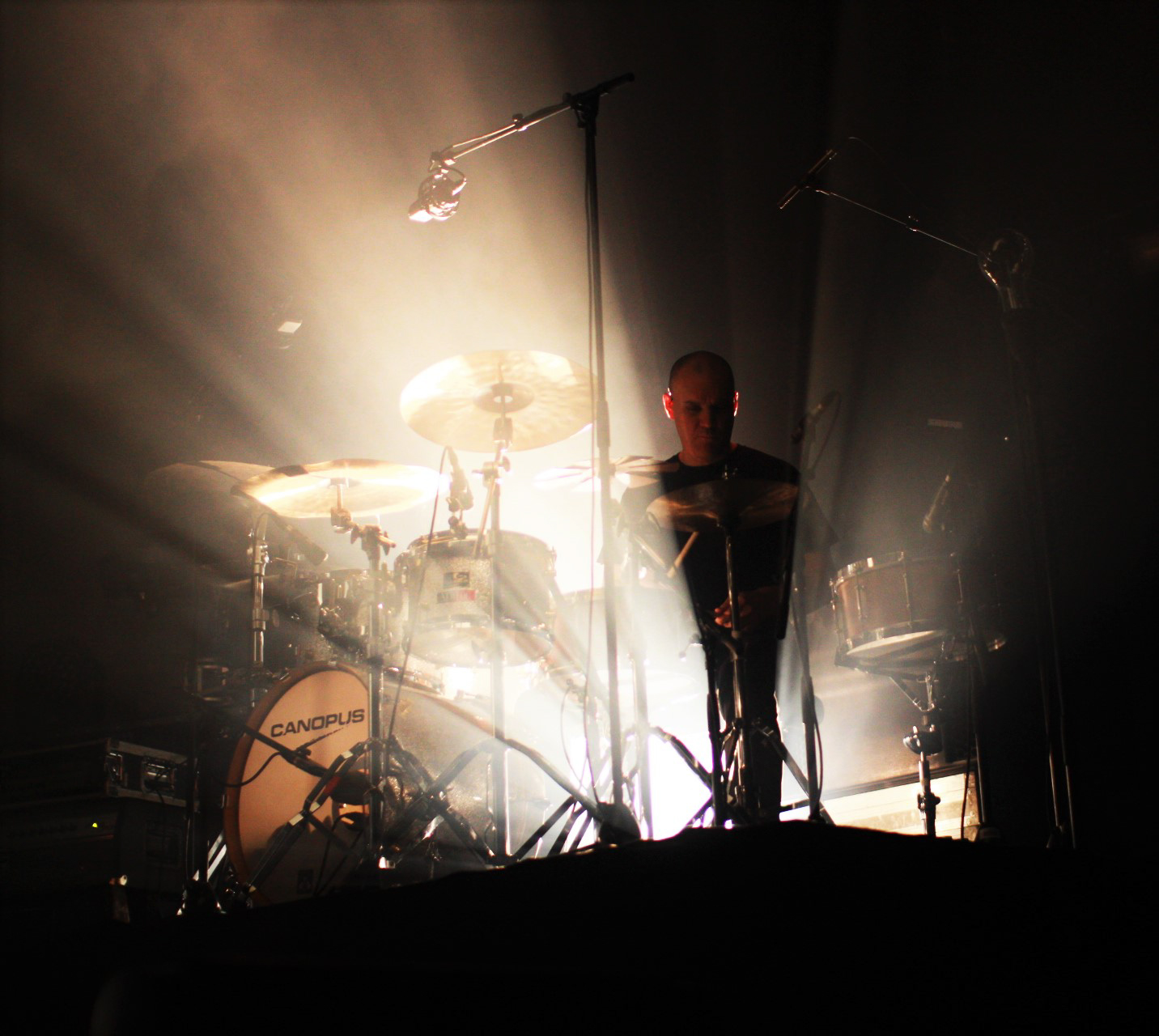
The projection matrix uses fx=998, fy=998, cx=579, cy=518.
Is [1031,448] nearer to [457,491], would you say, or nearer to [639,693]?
[639,693]

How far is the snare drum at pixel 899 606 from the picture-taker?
3.58 metres

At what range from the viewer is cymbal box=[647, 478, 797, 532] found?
8.29 feet

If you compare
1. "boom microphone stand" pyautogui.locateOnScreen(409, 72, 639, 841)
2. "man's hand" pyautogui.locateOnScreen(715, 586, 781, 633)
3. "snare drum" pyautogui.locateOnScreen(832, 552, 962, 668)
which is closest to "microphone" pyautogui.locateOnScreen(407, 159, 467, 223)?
"boom microphone stand" pyautogui.locateOnScreen(409, 72, 639, 841)

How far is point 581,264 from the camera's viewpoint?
5.20 metres

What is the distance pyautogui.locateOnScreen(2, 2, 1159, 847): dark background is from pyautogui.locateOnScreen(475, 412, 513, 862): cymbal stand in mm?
1330

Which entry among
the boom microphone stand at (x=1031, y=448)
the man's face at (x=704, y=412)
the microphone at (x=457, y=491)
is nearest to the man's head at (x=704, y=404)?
the man's face at (x=704, y=412)

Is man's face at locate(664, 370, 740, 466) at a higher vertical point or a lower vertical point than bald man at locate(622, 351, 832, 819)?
higher

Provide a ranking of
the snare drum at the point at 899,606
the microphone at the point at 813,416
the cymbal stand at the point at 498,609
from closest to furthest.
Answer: the microphone at the point at 813,416 → the cymbal stand at the point at 498,609 → the snare drum at the point at 899,606

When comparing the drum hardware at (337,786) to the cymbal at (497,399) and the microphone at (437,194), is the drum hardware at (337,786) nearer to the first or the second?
A: the cymbal at (497,399)

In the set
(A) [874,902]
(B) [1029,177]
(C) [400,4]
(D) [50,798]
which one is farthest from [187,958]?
(B) [1029,177]

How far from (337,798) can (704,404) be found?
197 centimetres

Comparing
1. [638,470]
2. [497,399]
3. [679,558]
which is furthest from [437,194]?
[679,558]

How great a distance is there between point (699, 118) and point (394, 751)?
10.2 ft

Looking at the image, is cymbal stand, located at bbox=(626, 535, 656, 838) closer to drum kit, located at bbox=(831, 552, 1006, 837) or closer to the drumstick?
the drumstick
